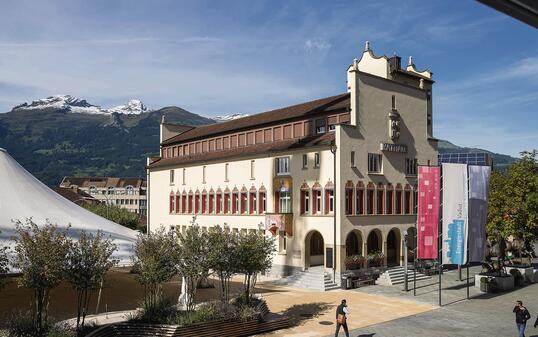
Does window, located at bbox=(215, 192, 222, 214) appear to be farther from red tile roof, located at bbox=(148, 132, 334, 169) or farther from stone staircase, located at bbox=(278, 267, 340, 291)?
stone staircase, located at bbox=(278, 267, 340, 291)

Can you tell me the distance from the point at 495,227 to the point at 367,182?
44.1ft

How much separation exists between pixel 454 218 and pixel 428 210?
1892 mm

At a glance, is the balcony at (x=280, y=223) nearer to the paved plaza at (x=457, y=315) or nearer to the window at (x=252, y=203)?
the window at (x=252, y=203)

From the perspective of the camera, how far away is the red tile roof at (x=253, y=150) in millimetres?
44125

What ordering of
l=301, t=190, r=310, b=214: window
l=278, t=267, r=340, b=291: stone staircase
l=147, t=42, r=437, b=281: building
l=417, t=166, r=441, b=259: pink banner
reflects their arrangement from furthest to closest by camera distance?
l=301, t=190, r=310, b=214: window, l=147, t=42, r=437, b=281: building, l=278, t=267, r=340, b=291: stone staircase, l=417, t=166, r=441, b=259: pink banner

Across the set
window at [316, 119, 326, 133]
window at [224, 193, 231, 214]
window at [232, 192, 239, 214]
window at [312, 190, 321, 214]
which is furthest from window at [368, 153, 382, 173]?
window at [224, 193, 231, 214]

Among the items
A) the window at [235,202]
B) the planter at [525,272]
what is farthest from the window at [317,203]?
the planter at [525,272]

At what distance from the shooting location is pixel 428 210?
36188 millimetres

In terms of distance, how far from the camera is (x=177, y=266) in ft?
82.6

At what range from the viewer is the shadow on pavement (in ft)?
92.6

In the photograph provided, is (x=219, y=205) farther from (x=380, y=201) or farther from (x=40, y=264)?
(x=40, y=264)

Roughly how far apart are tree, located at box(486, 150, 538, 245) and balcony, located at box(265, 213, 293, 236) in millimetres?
18564

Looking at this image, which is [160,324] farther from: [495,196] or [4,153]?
[495,196]

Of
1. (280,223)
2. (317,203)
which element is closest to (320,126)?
(317,203)
